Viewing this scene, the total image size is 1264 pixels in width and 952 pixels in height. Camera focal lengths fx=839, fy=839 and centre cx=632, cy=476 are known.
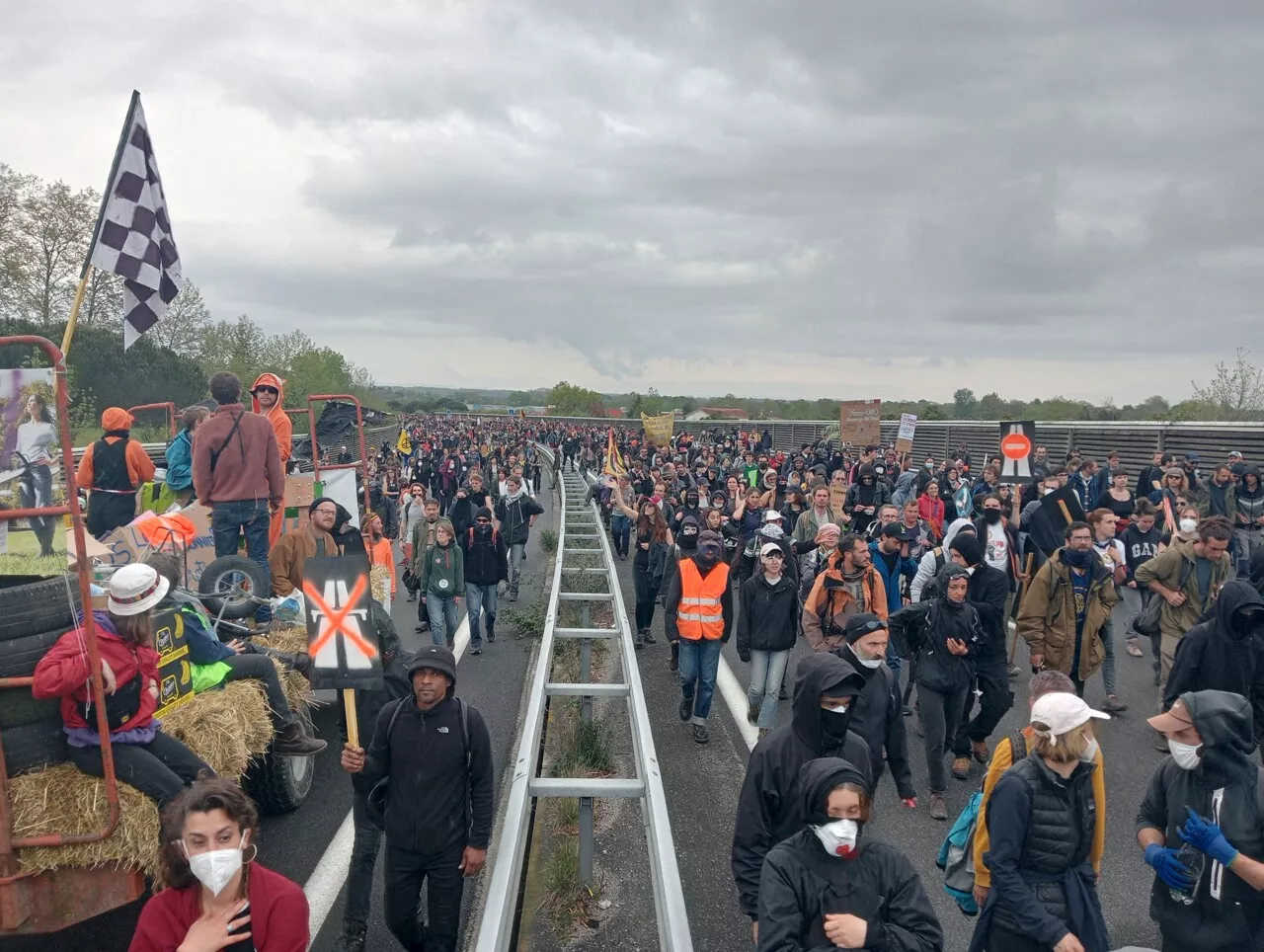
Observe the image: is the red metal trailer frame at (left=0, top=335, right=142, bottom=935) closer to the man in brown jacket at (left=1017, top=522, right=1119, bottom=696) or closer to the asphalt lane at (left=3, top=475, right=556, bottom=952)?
the asphalt lane at (left=3, top=475, right=556, bottom=952)

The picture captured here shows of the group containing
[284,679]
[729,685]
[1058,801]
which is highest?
[1058,801]

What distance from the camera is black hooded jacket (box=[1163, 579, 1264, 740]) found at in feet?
17.2

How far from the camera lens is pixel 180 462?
319 inches

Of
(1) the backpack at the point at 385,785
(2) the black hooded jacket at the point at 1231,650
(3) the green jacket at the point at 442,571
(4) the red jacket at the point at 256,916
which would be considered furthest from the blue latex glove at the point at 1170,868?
(3) the green jacket at the point at 442,571

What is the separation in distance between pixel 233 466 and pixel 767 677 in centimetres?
482

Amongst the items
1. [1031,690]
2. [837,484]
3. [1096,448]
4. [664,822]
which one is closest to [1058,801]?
[1031,690]

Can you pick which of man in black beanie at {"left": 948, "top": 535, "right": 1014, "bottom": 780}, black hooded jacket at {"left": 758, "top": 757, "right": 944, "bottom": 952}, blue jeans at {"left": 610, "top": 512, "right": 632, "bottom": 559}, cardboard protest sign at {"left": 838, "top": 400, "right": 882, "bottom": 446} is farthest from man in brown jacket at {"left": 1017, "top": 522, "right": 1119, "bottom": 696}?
cardboard protest sign at {"left": 838, "top": 400, "right": 882, "bottom": 446}

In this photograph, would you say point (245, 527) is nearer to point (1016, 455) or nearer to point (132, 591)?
point (132, 591)

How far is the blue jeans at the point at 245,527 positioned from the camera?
273 inches

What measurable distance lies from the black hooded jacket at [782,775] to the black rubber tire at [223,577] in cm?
415

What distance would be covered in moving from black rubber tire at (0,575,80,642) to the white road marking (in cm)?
197

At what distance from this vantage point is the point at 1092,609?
22.8 ft

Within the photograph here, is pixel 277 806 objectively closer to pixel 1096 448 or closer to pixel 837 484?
pixel 837 484

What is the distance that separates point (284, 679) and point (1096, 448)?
22.1 m
